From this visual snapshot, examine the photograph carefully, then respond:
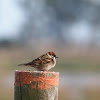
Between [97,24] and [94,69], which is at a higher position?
[97,24]

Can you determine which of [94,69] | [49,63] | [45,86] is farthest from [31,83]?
[94,69]

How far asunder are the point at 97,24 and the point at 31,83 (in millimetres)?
40265

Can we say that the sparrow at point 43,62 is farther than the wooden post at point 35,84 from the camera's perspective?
Yes

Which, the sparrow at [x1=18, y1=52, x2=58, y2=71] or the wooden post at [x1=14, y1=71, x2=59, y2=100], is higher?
the sparrow at [x1=18, y1=52, x2=58, y2=71]

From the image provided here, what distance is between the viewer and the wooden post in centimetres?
558

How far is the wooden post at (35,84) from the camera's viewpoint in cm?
558

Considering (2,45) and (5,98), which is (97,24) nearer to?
(2,45)

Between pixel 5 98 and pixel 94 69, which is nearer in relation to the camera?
pixel 5 98

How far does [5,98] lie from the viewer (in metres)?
15.2

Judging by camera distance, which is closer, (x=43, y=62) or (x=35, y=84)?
(x=35, y=84)

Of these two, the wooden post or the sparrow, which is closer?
the wooden post

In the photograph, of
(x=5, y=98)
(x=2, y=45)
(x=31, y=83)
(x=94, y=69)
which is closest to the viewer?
(x=31, y=83)

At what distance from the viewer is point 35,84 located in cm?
558

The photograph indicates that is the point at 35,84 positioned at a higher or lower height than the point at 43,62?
lower
